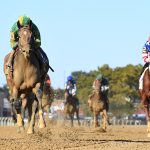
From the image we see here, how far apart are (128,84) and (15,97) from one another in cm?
7485

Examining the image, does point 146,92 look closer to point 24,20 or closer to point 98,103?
point 24,20

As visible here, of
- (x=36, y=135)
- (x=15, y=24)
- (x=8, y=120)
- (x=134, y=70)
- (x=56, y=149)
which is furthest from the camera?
(x=134, y=70)

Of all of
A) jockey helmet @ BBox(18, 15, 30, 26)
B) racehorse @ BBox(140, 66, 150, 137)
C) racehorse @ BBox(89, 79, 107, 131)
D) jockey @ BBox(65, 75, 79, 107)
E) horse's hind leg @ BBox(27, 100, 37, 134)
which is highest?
jockey @ BBox(65, 75, 79, 107)

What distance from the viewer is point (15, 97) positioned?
16797 millimetres

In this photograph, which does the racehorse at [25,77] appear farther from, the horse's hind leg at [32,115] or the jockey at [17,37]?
the jockey at [17,37]

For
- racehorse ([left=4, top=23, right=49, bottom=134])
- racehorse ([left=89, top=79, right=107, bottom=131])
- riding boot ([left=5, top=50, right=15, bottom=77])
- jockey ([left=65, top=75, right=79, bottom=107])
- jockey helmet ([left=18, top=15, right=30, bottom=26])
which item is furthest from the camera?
jockey ([left=65, top=75, right=79, bottom=107])

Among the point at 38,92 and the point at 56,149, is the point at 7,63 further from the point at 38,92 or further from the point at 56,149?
the point at 56,149

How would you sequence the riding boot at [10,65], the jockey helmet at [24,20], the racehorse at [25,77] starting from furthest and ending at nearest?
the riding boot at [10,65] < the racehorse at [25,77] < the jockey helmet at [24,20]

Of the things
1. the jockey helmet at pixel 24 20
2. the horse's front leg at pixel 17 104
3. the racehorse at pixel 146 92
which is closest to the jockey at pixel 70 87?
the racehorse at pixel 146 92

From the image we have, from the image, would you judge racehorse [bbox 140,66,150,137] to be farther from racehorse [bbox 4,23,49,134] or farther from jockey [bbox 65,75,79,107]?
jockey [bbox 65,75,79,107]

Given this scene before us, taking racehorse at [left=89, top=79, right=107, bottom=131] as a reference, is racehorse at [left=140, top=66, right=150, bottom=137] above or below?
below

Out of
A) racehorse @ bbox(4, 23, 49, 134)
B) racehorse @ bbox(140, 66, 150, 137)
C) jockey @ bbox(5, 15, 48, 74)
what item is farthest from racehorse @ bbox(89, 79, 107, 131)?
racehorse @ bbox(4, 23, 49, 134)

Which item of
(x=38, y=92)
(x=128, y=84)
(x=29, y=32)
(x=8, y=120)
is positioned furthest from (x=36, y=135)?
(x=128, y=84)

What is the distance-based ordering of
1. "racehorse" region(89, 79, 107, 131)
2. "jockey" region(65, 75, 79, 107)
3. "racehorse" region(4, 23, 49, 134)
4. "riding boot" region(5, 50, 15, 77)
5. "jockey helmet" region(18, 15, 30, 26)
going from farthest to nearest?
"jockey" region(65, 75, 79, 107) → "racehorse" region(89, 79, 107, 131) → "riding boot" region(5, 50, 15, 77) → "racehorse" region(4, 23, 49, 134) → "jockey helmet" region(18, 15, 30, 26)
